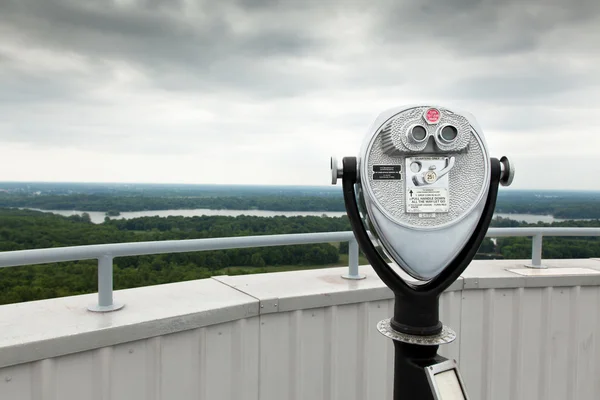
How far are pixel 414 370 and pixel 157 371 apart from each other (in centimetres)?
86

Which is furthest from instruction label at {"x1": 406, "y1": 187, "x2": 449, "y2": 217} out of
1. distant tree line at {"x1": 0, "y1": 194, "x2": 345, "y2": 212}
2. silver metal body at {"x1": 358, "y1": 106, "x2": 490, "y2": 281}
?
distant tree line at {"x1": 0, "y1": 194, "x2": 345, "y2": 212}

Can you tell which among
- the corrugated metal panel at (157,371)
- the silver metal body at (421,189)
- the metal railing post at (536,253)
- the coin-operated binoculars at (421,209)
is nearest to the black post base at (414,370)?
the coin-operated binoculars at (421,209)

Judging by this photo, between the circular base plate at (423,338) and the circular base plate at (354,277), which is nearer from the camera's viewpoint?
the circular base plate at (423,338)

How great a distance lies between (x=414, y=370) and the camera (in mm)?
1343

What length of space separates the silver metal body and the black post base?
0.20 metres

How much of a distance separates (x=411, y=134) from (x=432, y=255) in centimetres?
34

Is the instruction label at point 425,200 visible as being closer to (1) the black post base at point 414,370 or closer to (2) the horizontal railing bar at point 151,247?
(1) the black post base at point 414,370

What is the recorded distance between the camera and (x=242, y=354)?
Result: 1.84 m

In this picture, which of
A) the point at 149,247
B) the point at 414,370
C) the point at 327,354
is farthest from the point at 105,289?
the point at 414,370

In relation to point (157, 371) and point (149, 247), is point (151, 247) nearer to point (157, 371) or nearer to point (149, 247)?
point (149, 247)

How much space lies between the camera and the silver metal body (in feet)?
4.41

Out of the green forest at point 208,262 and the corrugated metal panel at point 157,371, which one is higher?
the green forest at point 208,262

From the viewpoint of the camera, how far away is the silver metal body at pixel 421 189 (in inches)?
52.9

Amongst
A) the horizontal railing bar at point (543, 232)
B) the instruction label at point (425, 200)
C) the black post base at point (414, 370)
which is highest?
the instruction label at point (425, 200)
